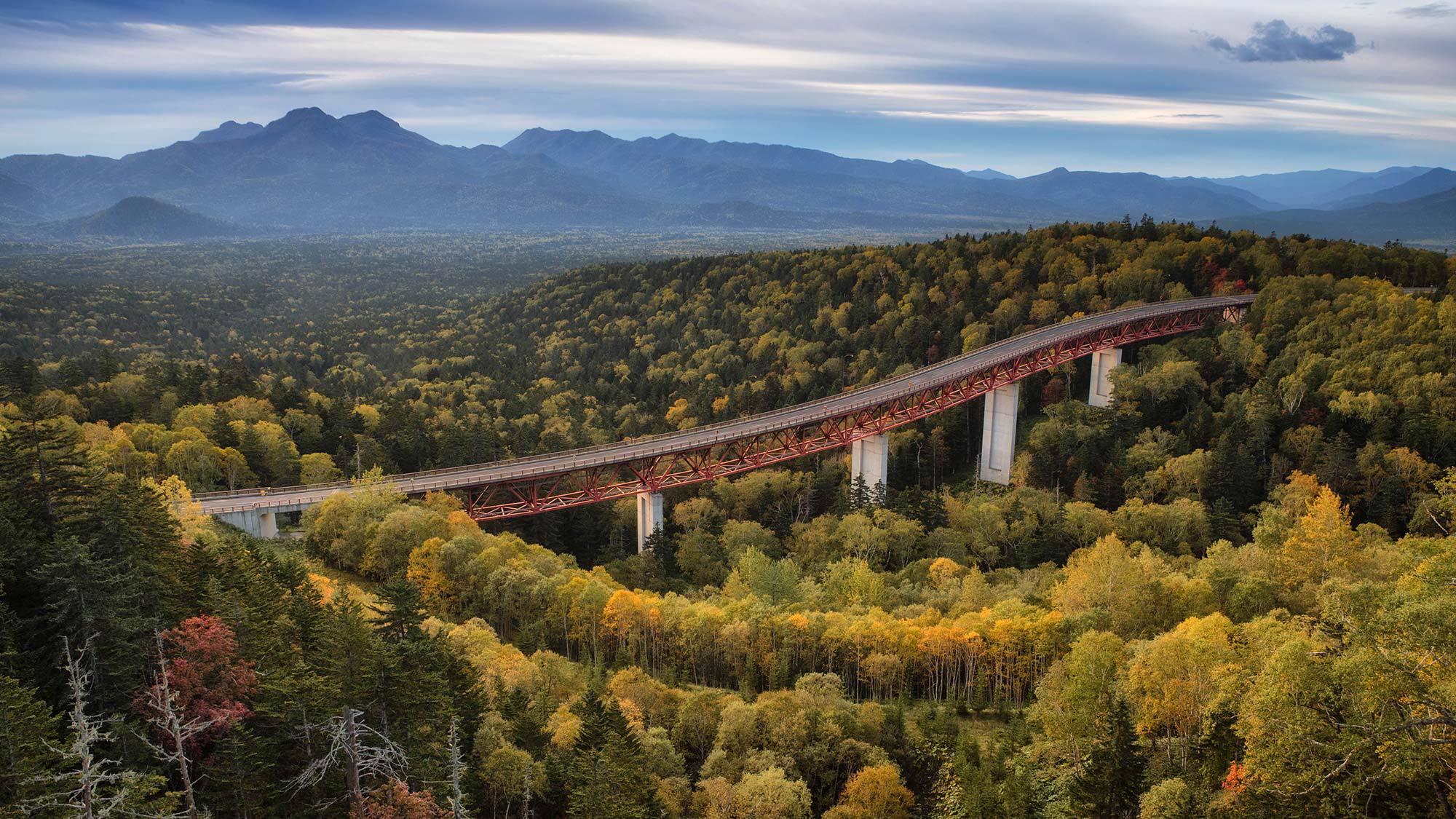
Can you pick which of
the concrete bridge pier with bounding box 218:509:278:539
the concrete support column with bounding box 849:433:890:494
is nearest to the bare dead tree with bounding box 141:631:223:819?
the concrete bridge pier with bounding box 218:509:278:539

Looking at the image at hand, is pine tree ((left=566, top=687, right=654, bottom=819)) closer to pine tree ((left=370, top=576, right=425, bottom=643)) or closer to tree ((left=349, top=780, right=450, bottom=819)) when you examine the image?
tree ((left=349, top=780, right=450, bottom=819))

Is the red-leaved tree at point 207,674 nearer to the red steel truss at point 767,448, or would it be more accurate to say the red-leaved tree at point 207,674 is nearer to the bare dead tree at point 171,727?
the bare dead tree at point 171,727

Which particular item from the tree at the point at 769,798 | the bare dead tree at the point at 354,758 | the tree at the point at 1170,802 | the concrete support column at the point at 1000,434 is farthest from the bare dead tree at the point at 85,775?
the concrete support column at the point at 1000,434

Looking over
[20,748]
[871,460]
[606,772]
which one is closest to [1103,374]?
[871,460]

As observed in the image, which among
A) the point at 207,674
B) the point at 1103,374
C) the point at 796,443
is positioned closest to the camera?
the point at 207,674

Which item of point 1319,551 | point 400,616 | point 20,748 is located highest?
point 20,748

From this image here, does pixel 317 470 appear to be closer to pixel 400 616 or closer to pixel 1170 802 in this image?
pixel 400 616

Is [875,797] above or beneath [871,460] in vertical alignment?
above
